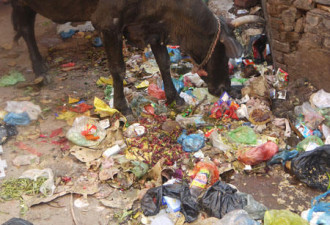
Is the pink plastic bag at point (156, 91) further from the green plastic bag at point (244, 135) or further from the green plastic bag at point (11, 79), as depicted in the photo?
the green plastic bag at point (11, 79)

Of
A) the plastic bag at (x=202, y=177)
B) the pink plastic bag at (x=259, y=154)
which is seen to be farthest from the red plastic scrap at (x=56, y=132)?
the pink plastic bag at (x=259, y=154)

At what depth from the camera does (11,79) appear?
632cm

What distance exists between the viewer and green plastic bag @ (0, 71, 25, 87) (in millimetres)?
6219

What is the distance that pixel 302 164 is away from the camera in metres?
4.10

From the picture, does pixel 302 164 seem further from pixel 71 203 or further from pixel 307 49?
pixel 71 203

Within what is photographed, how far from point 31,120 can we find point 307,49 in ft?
12.9

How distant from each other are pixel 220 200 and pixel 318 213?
0.94 meters

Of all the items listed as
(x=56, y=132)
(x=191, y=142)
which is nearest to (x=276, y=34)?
(x=191, y=142)

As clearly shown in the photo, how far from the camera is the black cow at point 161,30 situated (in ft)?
15.1

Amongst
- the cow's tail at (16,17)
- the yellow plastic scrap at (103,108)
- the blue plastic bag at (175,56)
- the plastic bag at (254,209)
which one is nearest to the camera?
the plastic bag at (254,209)

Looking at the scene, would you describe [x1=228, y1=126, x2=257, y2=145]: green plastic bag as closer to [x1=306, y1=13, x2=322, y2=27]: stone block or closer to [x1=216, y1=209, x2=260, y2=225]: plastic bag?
[x1=216, y1=209, x2=260, y2=225]: plastic bag

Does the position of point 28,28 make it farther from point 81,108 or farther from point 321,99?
point 321,99

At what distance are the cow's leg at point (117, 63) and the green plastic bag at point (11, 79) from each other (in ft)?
6.89

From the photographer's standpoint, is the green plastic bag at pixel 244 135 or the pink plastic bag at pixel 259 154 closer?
the pink plastic bag at pixel 259 154
